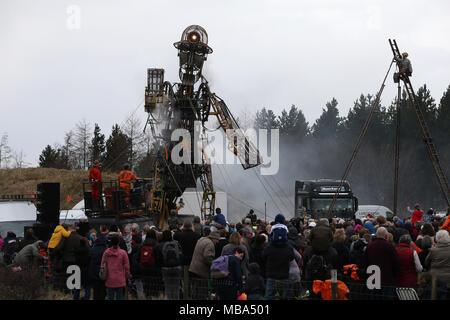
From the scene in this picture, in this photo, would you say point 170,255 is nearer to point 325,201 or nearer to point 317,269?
point 317,269

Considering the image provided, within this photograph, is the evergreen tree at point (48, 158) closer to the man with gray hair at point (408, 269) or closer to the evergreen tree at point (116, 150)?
the evergreen tree at point (116, 150)

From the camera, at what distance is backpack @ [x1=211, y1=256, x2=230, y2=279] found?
29.0 feet

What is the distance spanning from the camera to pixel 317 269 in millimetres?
9289

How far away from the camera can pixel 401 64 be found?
19500 millimetres

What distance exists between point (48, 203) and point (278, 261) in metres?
9.08

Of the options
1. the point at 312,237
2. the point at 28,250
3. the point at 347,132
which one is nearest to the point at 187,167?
the point at 28,250

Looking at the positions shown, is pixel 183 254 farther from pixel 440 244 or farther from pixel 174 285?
pixel 440 244

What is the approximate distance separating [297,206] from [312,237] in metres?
18.3

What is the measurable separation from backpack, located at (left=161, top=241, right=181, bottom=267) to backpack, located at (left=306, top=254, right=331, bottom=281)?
2.49 m

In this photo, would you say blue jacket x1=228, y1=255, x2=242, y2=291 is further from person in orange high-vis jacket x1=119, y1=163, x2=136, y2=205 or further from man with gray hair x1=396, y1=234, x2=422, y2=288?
person in orange high-vis jacket x1=119, y1=163, x2=136, y2=205

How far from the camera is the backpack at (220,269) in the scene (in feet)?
29.0

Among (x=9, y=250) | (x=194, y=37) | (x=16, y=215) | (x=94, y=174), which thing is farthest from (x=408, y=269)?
(x=16, y=215)

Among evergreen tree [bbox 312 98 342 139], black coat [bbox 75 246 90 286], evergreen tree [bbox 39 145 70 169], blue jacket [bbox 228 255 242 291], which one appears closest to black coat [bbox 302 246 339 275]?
blue jacket [bbox 228 255 242 291]
